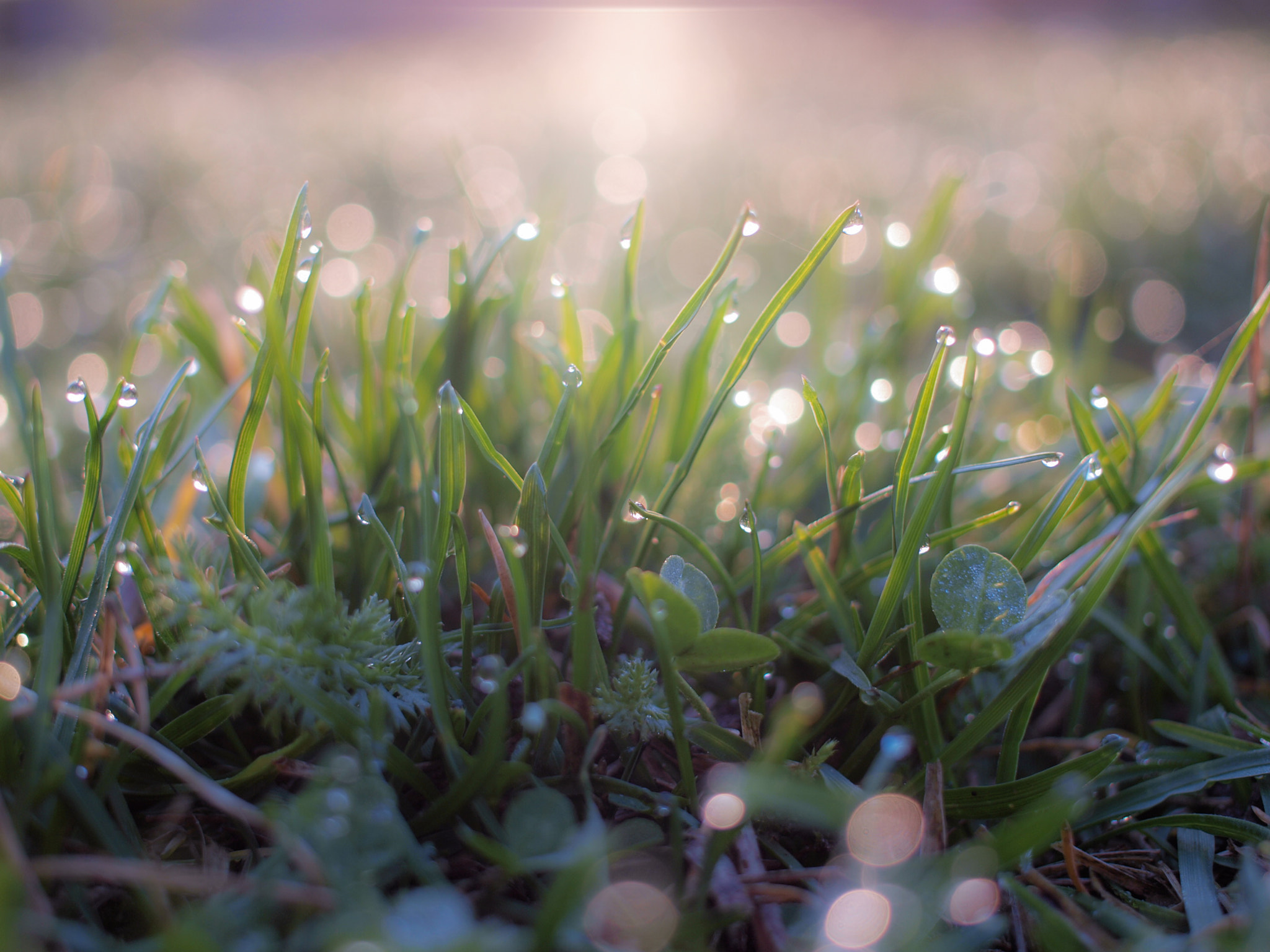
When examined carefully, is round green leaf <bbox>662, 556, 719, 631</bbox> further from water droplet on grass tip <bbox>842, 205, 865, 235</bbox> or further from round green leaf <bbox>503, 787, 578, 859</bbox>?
water droplet on grass tip <bbox>842, 205, 865, 235</bbox>

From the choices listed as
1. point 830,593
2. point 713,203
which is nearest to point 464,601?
point 830,593

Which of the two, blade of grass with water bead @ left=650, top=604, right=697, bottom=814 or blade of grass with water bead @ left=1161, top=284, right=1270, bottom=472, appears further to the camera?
blade of grass with water bead @ left=1161, top=284, right=1270, bottom=472

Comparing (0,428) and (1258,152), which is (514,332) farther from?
(1258,152)

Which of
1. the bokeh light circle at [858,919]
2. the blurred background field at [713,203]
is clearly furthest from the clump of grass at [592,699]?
the blurred background field at [713,203]

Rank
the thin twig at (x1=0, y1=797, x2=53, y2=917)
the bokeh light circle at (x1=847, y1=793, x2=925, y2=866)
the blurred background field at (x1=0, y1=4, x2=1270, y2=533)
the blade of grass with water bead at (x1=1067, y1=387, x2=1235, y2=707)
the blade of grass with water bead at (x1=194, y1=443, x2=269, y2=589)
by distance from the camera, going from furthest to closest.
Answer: the blurred background field at (x1=0, y1=4, x2=1270, y2=533) < the blade of grass with water bead at (x1=1067, y1=387, x2=1235, y2=707) < the blade of grass with water bead at (x1=194, y1=443, x2=269, y2=589) < the bokeh light circle at (x1=847, y1=793, x2=925, y2=866) < the thin twig at (x1=0, y1=797, x2=53, y2=917)

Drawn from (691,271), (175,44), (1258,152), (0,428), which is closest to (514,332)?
(0,428)

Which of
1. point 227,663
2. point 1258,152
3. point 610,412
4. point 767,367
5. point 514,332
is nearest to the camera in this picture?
point 227,663

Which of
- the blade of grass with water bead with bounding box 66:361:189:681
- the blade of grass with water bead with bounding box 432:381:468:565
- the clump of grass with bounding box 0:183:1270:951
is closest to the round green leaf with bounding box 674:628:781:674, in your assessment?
the clump of grass with bounding box 0:183:1270:951

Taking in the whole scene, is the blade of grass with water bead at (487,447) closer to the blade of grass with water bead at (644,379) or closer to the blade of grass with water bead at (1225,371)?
the blade of grass with water bead at (644,379)
